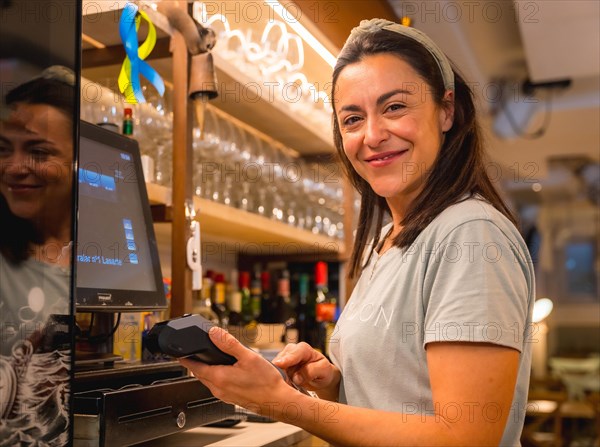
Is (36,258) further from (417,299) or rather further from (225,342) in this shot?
(417,299)

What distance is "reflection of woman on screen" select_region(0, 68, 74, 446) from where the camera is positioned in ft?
2.75

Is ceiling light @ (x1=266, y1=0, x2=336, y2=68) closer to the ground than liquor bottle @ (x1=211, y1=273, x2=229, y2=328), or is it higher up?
Result: higher up

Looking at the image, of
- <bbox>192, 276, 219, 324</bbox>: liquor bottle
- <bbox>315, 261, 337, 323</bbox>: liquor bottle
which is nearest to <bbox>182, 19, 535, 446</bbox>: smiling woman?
<bbox>192, 276, 219, 324</bbox>: liquor bottle

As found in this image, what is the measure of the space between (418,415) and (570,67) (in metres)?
3.49

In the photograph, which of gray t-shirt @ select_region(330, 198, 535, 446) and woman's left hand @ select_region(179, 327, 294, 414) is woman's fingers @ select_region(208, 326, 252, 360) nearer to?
woman's left hand @ select_region(179, 327, 294, 414)

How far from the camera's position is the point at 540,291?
10312 mm

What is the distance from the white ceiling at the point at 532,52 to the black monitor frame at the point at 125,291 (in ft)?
3.79

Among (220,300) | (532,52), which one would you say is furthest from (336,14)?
(532,52)

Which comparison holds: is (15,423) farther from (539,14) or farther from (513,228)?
(539,14)

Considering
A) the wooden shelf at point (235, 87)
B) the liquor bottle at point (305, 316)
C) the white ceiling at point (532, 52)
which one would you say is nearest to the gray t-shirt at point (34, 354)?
the wooden shelf at point (235, 87)

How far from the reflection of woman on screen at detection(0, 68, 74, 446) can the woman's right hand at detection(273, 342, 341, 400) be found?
55 cm

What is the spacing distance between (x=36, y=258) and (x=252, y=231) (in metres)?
1.70

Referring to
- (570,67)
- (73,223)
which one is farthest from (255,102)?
(570,67)

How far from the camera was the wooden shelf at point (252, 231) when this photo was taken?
80.8 inches
